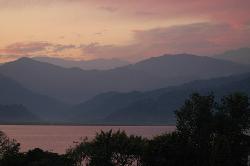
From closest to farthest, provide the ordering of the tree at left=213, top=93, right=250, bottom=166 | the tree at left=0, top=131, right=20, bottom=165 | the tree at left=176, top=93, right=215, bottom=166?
1. the tree at left=213, top=93, right=250, bottom=166
2. the tree at left=176, top=93, right=215, bottom=166
3. the tree at left=0, top=131, right=20, bottom=165

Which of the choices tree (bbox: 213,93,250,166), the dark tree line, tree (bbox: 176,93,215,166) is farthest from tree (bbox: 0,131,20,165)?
tree (bbox: 213,93,250,166)

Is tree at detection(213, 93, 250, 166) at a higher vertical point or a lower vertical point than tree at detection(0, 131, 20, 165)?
higher

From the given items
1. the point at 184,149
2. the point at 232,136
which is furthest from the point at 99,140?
the point at 232,136

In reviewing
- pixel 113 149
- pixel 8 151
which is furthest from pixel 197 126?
pixel 8 151

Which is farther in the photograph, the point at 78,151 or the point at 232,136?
the point at 78,151

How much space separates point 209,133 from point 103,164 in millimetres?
13101

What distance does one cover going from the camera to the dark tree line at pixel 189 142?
67.4m

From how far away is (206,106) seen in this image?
6912cm

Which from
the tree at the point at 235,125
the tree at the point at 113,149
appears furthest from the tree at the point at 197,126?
the tree at the point at 113,149

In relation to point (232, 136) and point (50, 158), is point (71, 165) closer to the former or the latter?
point (50, 158)

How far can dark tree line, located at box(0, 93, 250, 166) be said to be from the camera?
67.4m

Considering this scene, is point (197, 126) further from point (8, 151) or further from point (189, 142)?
point (8, 151)

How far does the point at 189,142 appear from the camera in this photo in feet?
224

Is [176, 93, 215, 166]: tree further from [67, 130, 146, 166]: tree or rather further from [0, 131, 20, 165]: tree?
[0, 131, 20, 165]: tree
